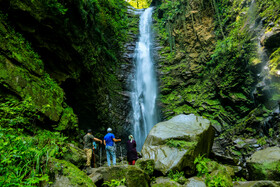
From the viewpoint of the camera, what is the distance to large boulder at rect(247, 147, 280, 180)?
5051mm

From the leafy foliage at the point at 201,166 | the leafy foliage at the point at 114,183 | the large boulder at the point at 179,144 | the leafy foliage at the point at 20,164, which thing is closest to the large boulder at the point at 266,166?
the leafy foliage at the point at 201,166

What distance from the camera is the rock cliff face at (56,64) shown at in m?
5.17

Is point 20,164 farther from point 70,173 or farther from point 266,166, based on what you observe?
point 266,166

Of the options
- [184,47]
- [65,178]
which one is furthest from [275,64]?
[65,178]

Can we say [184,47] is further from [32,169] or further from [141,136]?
[32,169]

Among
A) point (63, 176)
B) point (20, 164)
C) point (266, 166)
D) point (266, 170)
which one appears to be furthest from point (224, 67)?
point (20, 164)

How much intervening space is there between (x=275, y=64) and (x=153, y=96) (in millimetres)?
9742

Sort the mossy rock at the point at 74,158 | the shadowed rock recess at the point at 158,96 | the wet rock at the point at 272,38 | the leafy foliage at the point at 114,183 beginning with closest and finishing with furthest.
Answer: the leafy foliage at the point at 114,183, the shadowed rock recess at the point at 158,96, the mossy rock at the point at 74,158, the wet rock at the point at 272,38

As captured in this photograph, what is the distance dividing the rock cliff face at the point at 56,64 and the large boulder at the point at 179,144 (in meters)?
3.74

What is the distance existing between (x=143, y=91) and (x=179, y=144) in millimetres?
10303

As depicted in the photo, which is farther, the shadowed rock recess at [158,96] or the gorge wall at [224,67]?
the gorge wall at [224,67]

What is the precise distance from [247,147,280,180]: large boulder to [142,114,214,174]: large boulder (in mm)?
1727

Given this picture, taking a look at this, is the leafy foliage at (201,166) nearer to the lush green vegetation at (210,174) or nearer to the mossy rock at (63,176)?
the lush green vegetation at (210,174)

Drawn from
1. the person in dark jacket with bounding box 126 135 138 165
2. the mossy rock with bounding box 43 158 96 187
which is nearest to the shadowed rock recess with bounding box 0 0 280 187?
the mossy rock with bounding box 43 158 96 187
